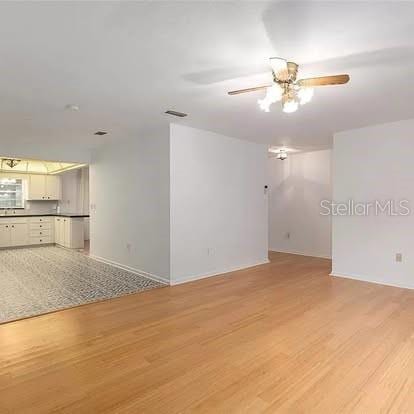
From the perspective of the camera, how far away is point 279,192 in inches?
282

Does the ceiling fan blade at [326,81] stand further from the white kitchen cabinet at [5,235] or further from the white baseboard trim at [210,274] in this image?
the white kitchen cabinet at [5,235]

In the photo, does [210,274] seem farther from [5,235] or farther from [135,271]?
[5,235]

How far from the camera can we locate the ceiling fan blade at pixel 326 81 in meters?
2.04

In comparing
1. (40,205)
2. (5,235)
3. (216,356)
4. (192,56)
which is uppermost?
(192,56)

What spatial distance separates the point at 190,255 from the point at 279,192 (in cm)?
362

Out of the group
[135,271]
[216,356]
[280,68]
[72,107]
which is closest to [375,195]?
[280,68]

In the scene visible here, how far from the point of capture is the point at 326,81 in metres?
2.10

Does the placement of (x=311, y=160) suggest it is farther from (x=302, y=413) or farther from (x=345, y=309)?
(x=302, y=413)

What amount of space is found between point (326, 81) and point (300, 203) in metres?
4.91

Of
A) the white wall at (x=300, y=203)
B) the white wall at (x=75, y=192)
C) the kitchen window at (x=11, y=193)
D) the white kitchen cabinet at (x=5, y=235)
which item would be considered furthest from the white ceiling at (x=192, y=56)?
the white wall at (x=75, y=192)

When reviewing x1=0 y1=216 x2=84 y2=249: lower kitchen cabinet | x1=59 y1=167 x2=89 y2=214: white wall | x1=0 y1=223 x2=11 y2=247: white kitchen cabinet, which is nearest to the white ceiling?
x1=0 y1=216 x2=84 y2=249: lower kitchen cabinet

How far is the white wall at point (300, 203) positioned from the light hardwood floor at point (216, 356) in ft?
9.18

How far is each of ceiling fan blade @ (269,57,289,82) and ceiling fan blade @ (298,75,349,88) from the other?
14 centimetres

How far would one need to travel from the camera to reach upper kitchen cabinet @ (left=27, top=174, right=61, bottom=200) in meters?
7.95
